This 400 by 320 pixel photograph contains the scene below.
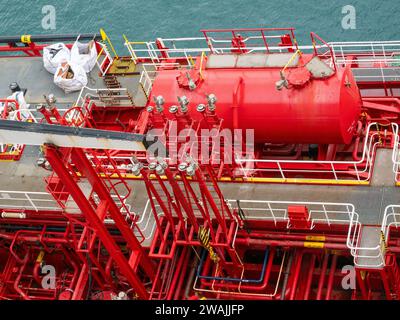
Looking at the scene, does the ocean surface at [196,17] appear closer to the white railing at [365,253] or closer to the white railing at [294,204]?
the white railing at [294,204]

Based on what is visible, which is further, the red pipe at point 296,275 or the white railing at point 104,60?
the white railing at point 104,60

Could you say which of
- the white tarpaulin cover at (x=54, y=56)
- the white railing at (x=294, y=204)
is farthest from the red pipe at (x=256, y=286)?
the white tarpaulin cover at (x=54, y=56)

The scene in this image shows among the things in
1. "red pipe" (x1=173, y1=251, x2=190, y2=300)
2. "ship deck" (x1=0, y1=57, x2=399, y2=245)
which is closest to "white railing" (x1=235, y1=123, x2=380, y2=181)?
"ship deck" (x1=0, y1=57, x2=399, y2=245)

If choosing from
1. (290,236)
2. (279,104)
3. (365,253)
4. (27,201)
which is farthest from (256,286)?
(27,201)

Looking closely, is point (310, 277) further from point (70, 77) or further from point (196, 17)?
point (196, 17)

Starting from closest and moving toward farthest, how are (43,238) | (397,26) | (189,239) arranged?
1. (189,239)
2. (43,238)
3. (397,26)

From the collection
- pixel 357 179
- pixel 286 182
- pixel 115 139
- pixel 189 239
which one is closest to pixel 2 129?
pixel 115 139

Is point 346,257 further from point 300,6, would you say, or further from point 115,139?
point 300,6
